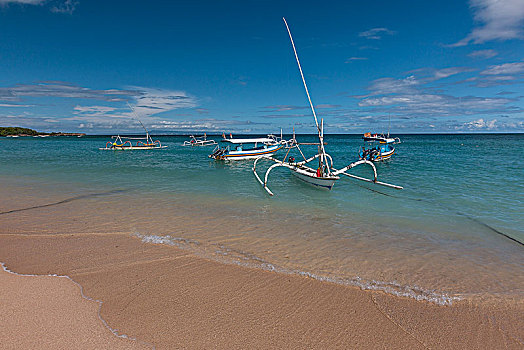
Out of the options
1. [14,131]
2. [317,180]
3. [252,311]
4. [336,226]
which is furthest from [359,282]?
[14,131]

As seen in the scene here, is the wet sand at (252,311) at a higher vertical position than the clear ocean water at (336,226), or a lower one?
higher

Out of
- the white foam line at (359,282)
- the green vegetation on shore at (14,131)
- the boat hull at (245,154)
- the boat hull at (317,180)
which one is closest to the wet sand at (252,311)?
the white foam line at (359,282)

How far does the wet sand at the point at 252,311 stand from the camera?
3494 millimetres

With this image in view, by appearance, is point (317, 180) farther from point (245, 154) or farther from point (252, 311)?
point (245, 154)

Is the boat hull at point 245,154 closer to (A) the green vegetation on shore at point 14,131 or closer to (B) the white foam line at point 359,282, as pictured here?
(B) the white foam line at point 359,282

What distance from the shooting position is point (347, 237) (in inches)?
299

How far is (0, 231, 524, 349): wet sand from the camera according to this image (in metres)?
3.49

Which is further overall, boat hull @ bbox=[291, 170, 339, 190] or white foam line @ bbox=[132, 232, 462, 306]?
boat hull @ bbox=[291, 170, 339, 190]

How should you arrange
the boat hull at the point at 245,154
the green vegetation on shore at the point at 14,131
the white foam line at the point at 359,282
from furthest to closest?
the green vegetation on shore at the point at 14,131
the boat hull at the point at 245,154
the white foam line at the point at 359,282

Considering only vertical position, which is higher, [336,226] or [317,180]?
[317,180]

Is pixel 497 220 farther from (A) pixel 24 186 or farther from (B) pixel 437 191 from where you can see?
(A) pixel 24 186

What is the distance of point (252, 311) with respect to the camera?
160 inches

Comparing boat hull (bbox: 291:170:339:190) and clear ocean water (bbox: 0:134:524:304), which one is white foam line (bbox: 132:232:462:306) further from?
boat hull (bbox: 291:170:339:190)

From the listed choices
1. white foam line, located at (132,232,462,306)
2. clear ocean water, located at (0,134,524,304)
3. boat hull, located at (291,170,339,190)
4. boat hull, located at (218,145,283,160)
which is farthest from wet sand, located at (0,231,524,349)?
boat hull, located at (218,145,283,160)
